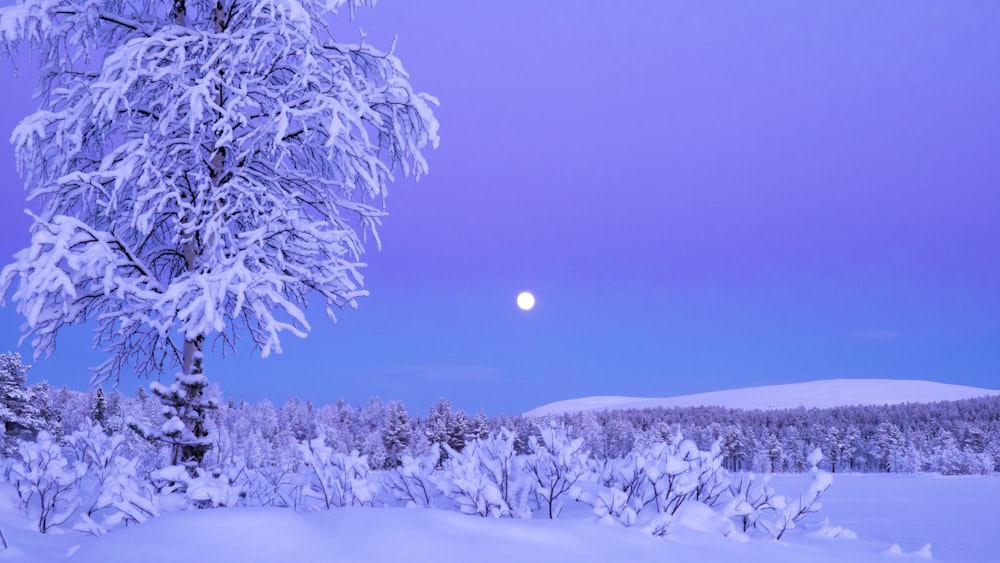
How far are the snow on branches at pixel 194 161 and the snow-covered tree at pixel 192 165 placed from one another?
20 mm

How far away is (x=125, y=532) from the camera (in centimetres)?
358

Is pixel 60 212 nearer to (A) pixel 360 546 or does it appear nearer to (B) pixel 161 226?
(B) pixel 161 226

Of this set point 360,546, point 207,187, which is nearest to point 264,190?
point 207,187

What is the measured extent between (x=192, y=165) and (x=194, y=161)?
80 millimetres

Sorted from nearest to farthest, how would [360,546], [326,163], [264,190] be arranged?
[360,546]
[264,190]
[326,163]

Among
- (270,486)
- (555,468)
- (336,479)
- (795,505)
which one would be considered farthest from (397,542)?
(795,505)

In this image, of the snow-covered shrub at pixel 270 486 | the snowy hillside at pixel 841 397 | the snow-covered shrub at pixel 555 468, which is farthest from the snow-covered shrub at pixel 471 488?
the snowy hillside at pixel 841 397

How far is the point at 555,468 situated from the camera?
188 inches

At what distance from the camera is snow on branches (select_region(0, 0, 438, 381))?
219 inches

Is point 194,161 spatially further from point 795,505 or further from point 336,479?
point 795,505

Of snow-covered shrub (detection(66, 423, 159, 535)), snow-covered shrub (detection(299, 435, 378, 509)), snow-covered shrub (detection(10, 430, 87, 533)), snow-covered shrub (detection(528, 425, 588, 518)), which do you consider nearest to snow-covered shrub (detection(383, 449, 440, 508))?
snow-covered shrub (detection(299, 435, 378, 509))

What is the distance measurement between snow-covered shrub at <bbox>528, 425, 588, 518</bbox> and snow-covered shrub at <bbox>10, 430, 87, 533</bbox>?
3.39m

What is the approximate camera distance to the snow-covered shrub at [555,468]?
4.66 metres

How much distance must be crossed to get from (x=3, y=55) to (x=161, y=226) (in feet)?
6.95
